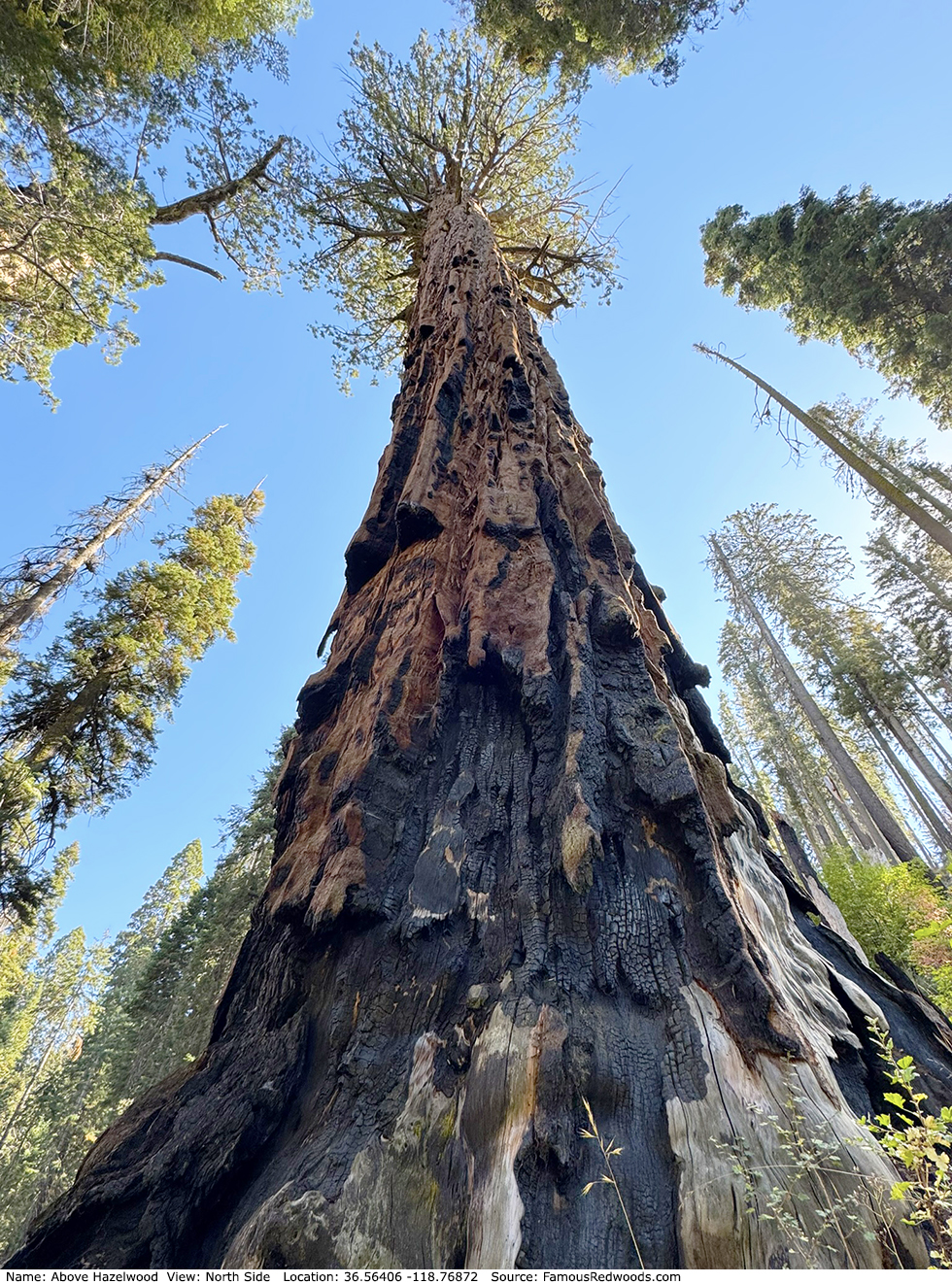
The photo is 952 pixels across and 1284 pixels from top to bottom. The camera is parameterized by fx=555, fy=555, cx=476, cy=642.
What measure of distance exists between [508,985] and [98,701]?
32.0 feet

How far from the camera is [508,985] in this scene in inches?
82.9

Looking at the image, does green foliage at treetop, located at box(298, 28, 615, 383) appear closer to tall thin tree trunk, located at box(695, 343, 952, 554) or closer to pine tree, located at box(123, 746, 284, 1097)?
tall thin tree trunk, located at box(695, 343, 952, 554)

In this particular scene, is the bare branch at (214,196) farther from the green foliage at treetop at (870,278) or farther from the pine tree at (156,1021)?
the pine tree at (156,1021)

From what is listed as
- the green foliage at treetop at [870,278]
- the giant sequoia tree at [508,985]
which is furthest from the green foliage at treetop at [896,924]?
the green foliage at treetop at [870,278]

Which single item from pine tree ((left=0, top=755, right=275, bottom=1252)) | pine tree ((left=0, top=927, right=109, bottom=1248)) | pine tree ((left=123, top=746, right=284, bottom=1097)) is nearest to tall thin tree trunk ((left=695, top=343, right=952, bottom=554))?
pine tree ((left=123, top=746, right=284, bottom=1097))

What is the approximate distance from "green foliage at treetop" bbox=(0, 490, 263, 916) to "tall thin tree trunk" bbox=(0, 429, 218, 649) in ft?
2.13

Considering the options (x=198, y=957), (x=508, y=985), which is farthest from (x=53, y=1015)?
(x=508, y=985)

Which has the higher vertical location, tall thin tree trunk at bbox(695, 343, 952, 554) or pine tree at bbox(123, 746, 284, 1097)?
tall thin tree trunk at bbox(695, 343, 952, 554)

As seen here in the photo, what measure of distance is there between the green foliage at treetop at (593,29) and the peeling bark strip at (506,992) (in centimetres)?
931

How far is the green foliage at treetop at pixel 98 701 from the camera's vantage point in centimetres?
795

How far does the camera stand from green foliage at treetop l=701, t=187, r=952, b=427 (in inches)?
352

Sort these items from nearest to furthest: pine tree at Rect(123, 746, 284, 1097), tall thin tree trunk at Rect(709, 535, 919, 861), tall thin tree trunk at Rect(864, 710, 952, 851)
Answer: pine tree at Rect(123, 746, 284, 1097) → tall thin tree trunk at Rect(709, 535, 919, 861) → tall thin tree trunk at Rect(864, 710, 952, 851)

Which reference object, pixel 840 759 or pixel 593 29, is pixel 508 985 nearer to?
pixel 593 29

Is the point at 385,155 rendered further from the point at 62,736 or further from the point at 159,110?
the point at 62,736
